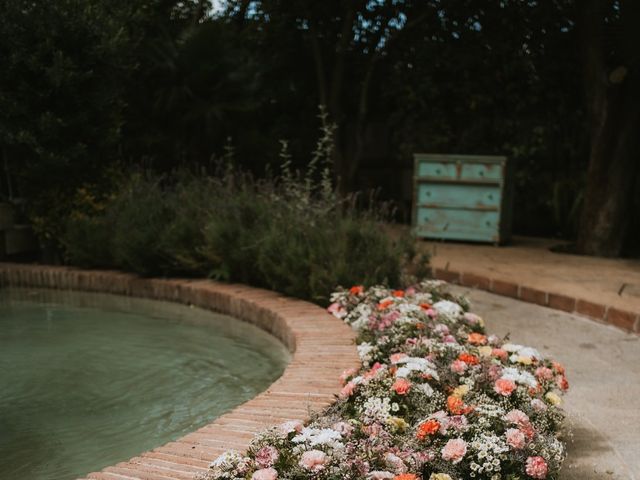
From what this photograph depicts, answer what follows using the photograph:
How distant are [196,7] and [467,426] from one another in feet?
32.1

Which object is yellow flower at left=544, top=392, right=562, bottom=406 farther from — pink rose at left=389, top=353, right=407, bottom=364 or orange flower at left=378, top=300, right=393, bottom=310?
orange flower at left=378, top=300, right=393, bottom=310

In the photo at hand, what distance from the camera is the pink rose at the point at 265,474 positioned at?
176 cm

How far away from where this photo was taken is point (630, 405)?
9.30 feet

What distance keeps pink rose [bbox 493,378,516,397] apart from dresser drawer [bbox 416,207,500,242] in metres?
4.79

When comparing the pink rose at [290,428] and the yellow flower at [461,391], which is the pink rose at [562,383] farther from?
the pink rose at [290,428]

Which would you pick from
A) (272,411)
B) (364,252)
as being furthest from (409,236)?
(272,411)

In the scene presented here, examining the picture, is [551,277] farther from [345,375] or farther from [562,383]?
[345,375]

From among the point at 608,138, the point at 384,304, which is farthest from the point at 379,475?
the point at 608,138

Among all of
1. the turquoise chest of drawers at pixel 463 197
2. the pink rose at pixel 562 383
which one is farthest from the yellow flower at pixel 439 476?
the turquoise chest of drawers at pixel 463 197

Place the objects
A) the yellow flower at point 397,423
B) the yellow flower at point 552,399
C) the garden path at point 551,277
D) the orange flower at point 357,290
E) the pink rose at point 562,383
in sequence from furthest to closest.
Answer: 1. the garden path at point 551,277
2. the orange flower at point 357,290
3. the pink rose at point 562,383
4. the yellow flower at point 552,399
5. the yellow flower at point 397,423

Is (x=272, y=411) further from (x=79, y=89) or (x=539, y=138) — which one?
(x=539, y=138)

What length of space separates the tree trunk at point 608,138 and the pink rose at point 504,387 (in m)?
4.58

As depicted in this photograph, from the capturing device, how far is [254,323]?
13.9ft

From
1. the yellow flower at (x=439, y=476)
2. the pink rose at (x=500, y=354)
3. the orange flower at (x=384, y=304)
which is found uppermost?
the orange flower at (x=384, y=304)
